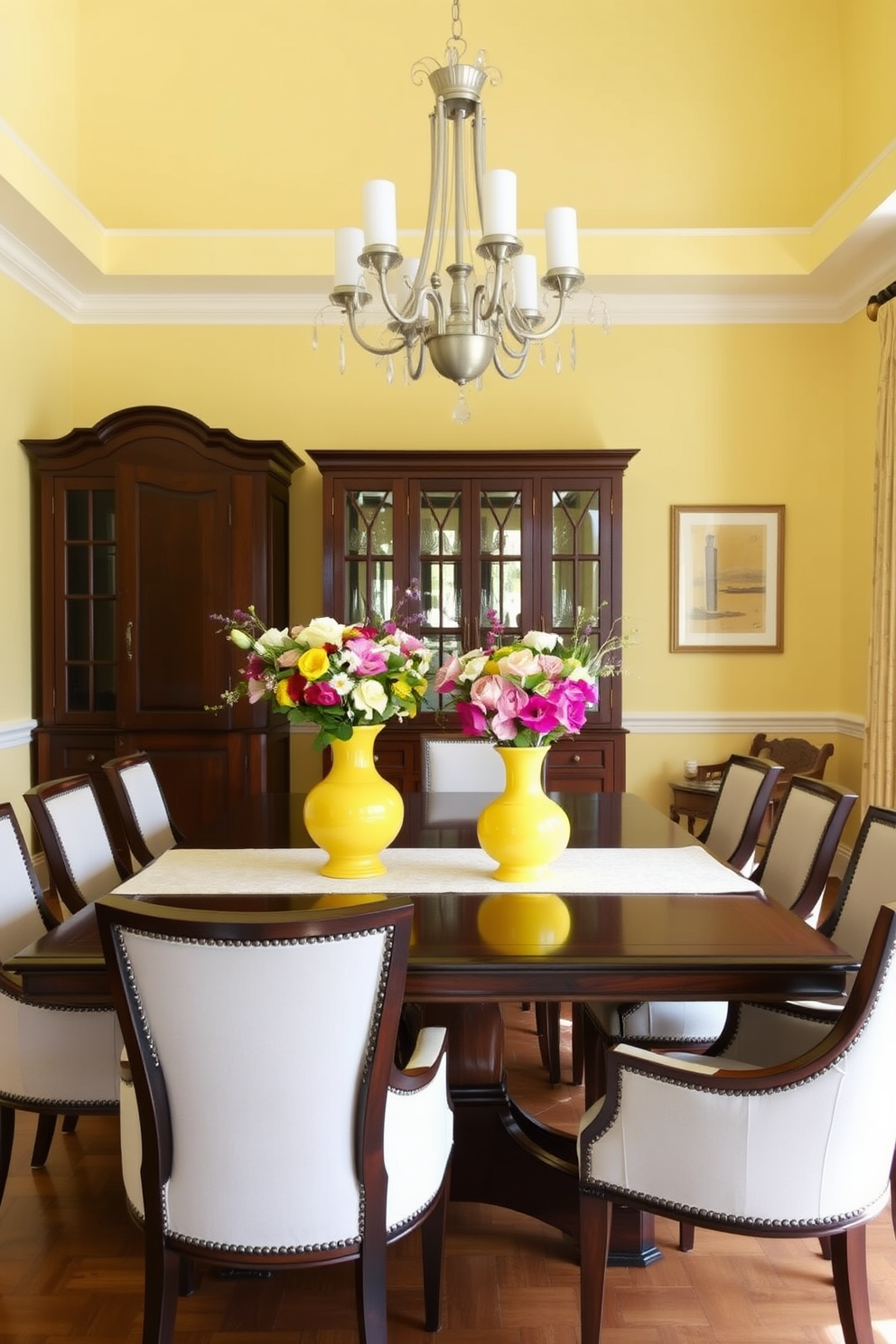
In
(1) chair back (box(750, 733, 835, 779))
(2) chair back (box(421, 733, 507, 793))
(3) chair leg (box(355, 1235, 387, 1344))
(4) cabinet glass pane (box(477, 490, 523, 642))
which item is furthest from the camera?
(1) chair back (box(750, 733, 835, 779))

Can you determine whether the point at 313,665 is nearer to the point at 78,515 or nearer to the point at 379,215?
the point at 379,215

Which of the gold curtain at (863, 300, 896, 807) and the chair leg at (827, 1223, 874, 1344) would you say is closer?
the chair leg at (827, 1223, 874, 1344)

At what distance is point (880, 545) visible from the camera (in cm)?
451

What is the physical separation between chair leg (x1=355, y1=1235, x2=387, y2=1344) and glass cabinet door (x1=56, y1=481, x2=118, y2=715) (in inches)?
142

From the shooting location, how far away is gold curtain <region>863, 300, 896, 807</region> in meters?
4.37

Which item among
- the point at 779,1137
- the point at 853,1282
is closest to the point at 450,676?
the point at 779,1137

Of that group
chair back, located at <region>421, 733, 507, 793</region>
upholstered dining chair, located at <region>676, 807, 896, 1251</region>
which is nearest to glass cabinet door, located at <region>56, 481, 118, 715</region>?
chair back, located at <region>421, 733, 507, 793</region>

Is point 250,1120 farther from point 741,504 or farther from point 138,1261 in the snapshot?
point 741,504

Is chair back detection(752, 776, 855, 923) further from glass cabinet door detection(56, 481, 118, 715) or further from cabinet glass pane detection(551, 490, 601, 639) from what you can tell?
glass cabinet door detection(56, 481, 118, 715)

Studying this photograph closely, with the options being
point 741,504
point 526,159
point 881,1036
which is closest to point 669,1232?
point 881,1036

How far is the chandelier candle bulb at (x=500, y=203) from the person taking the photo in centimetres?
241

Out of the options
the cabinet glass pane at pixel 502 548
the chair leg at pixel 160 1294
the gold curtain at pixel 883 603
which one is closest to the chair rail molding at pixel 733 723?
the gold curtain at pixel 883 603

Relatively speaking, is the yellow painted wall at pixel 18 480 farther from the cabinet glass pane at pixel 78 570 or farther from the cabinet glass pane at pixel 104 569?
the cabinet glass pane at pixel 104 569

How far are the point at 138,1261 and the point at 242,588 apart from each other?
9.97ft
